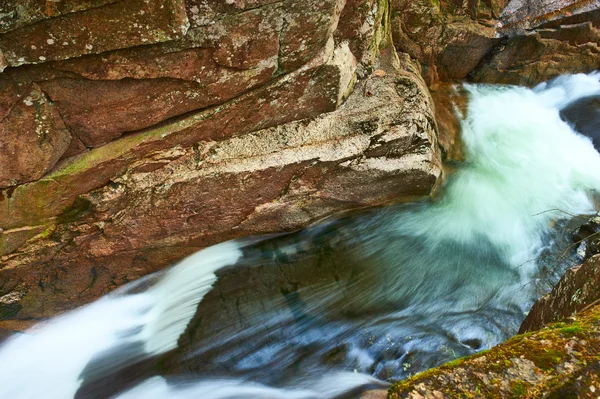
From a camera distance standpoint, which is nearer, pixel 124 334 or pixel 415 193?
pixel 124 334

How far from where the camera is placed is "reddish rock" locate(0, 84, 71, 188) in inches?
123

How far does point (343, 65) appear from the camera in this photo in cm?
411

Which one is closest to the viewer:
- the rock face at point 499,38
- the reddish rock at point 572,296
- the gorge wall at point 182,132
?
the reddish rock at point 572,296

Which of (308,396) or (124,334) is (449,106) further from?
(124,334)

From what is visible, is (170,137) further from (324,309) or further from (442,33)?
(442,33)

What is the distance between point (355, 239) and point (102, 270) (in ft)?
9.21

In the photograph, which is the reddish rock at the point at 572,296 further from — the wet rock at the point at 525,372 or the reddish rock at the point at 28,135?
the reddish rock at the point at 28,135

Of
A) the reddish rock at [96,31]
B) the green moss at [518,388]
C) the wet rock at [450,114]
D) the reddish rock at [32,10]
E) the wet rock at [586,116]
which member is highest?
the reddish rock at [32,10]

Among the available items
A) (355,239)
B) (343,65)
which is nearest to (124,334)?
(355,239)

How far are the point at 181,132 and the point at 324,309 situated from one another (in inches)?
91.7

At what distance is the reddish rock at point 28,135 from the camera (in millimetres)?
3125

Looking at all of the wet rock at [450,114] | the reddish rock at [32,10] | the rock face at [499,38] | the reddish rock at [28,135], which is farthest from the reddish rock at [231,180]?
the rock face at [499,38]

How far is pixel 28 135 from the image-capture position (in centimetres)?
330

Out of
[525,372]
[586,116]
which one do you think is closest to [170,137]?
[525,372]
